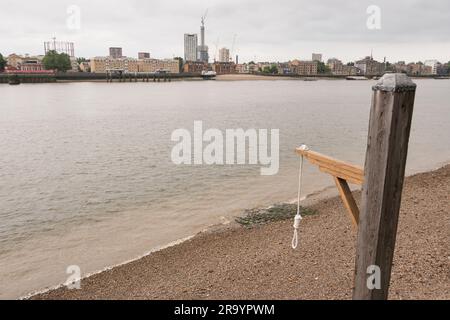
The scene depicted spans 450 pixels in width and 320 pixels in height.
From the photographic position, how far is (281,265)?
8039 millimetres

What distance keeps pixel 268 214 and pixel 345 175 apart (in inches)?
380

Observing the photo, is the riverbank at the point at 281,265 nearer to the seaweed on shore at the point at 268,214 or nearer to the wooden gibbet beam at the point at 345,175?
the seaweed on shore at the point at 268,214

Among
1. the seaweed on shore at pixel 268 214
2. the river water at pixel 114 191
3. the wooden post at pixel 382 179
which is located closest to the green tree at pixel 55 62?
the river water at pixel 114 191

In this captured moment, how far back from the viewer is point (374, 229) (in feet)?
11.6

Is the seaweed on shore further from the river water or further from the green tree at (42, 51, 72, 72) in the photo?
the green tree at (42, 51, 72, 72)

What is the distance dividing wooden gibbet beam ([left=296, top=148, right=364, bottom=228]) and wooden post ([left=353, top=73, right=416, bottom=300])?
0.65 meters

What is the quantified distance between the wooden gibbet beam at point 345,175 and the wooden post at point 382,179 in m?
0.65

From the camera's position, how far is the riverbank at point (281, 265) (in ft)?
21.4

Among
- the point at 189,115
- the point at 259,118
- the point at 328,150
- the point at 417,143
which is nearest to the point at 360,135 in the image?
the point at 417,143

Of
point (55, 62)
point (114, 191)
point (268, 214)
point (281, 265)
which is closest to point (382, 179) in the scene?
point (281, 265)

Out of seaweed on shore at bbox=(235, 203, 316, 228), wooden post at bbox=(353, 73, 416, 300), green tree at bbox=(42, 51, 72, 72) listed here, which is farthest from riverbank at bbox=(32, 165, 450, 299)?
green tree at bbox=(42, 51, 72, 72)

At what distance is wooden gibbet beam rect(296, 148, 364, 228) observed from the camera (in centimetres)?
421

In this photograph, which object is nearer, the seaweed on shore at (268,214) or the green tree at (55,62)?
the seaweed on shore at (268,214)
